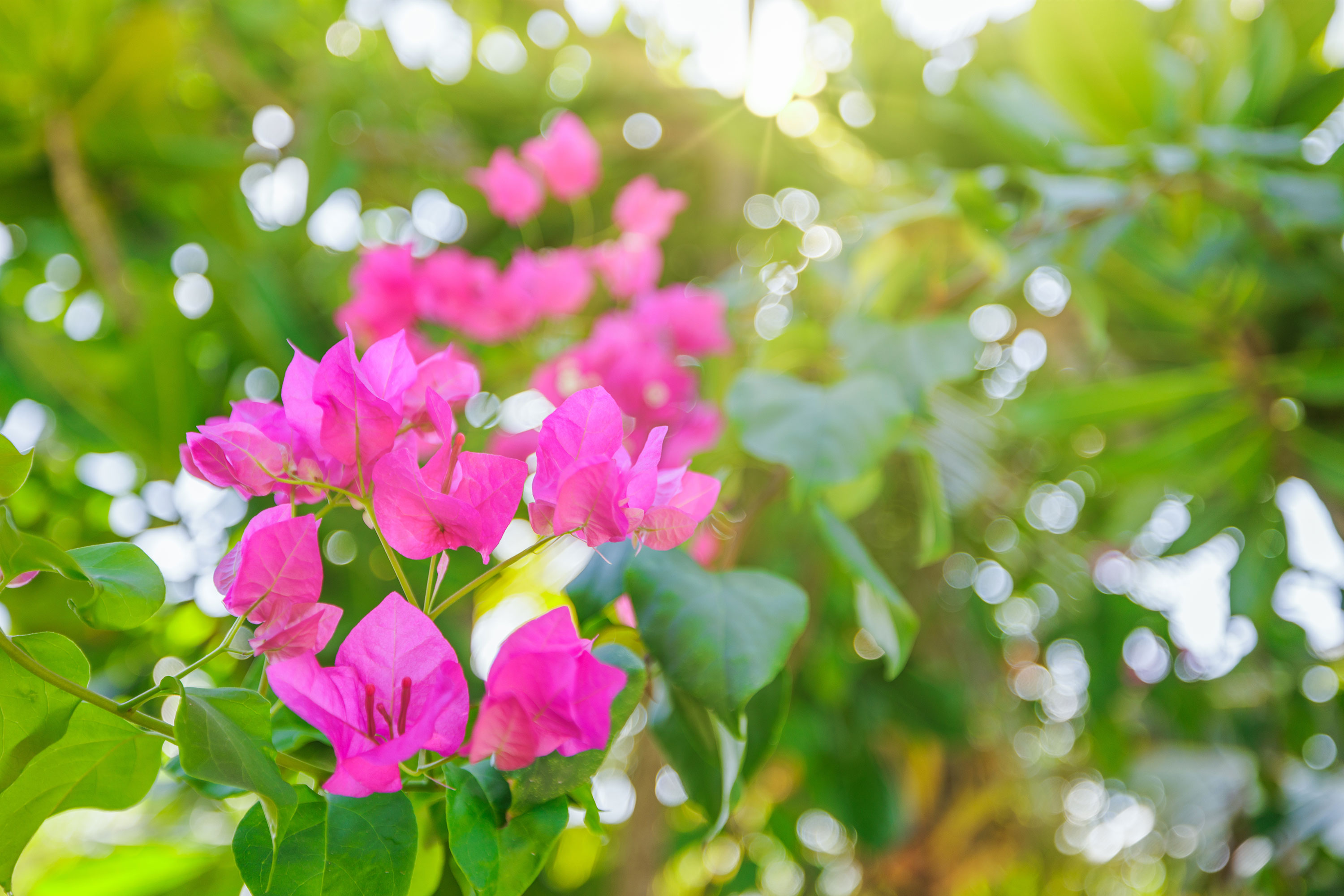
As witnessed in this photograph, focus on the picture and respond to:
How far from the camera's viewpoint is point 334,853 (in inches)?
8.9

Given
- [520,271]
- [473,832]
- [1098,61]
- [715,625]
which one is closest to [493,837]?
[473,832]

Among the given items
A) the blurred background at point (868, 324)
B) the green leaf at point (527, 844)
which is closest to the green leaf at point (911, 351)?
the blurred background at point (868, 324)

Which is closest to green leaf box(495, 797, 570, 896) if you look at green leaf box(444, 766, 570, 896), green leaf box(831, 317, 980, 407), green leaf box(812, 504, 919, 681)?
green leaf box(444, 766, 570, 896)

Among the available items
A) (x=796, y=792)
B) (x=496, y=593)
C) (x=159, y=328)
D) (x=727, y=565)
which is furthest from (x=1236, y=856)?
(x=159, y=328)

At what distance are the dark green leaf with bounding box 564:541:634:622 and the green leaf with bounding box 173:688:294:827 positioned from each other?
0.14 metres

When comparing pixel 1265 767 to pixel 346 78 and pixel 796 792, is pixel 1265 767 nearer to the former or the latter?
pixel 796 792

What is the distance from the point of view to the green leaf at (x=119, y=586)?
0.23 metres

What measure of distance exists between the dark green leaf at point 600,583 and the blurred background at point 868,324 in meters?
0.08

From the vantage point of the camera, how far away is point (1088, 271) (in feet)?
2.09

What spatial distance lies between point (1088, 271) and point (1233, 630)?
2.01 feet

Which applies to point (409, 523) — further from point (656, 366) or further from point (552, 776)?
point (656, 366)

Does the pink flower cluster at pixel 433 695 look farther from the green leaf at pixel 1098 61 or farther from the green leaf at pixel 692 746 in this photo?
the green leaf at pixel 1098 61

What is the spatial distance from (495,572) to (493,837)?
0.08 m

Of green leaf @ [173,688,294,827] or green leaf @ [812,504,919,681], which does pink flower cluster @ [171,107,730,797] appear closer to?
green leaf @ [173,688,294,827]
